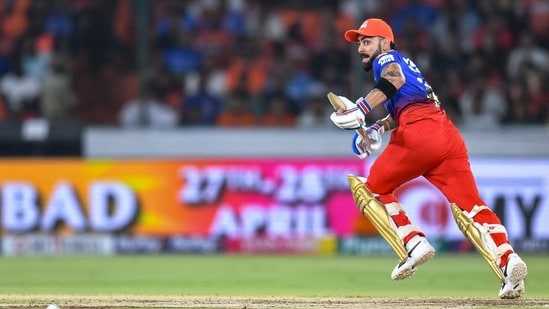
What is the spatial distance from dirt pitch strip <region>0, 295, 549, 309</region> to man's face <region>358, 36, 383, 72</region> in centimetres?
185

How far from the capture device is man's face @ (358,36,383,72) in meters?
9.42

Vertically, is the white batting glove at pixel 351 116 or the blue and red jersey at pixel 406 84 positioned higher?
the blue and red jersey at pixel 406 84

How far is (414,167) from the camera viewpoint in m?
9.30

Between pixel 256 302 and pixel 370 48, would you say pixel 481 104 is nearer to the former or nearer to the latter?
pixel 370 48

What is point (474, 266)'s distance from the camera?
14.1 meters

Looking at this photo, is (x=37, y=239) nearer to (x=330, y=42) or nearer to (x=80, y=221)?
(x=80, y=221)

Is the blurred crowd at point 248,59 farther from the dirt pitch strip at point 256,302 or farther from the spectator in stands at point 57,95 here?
the dirt pitch strip at point 256,302

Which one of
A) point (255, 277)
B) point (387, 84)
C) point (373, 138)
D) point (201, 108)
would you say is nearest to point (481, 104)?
point (201, 108)

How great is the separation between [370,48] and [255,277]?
3937 millimetres

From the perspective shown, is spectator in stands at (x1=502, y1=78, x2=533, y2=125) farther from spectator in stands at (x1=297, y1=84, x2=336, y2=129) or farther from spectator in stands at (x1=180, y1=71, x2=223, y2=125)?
spectator in stands at (x1=180, y1=71, x2=223, y2=125)

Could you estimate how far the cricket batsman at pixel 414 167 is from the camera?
9.25 metres

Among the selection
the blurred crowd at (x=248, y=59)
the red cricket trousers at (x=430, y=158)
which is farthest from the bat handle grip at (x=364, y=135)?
the blurred crowd at (x=248, y=59)

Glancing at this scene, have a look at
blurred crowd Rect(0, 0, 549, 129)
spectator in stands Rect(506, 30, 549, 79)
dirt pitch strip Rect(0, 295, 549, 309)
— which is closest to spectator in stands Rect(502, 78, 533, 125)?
blurred crowd Rect(0, 0, 549, 129)

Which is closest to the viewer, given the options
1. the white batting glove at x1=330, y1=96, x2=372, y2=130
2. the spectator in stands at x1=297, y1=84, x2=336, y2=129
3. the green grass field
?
the white batting glove at x1=330, y1=96, x2=372, y2=130
